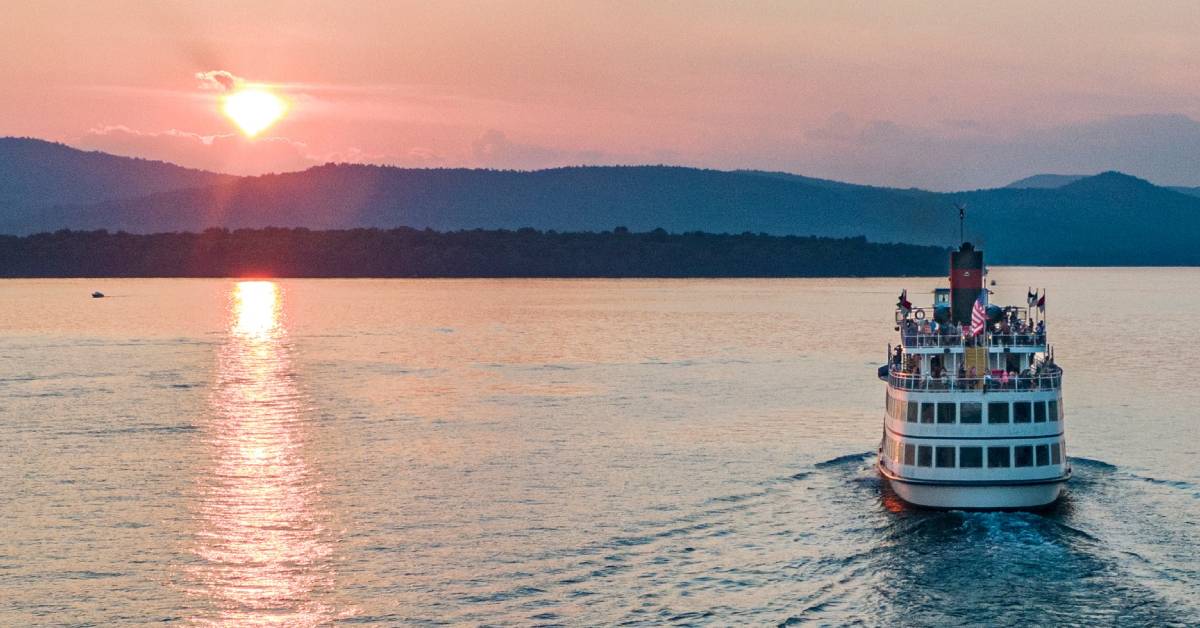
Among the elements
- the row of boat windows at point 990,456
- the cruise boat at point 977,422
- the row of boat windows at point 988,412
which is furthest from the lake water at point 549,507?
the row of boat windows at point 988,412

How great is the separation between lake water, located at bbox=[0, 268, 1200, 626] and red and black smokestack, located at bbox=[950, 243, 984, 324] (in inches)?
304

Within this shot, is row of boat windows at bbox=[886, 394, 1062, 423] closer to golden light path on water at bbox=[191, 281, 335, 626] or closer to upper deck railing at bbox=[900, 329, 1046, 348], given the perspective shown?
upper deck railing at bbox=[900, 329, 1046, 348]

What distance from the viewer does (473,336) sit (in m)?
145

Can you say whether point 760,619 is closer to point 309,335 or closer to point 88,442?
point 88,442

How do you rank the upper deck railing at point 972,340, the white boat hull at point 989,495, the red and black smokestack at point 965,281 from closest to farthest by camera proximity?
1. the white boat hull at point 989,495
2. the upper deck railing at point 972,340
3. the red and black smokestack at point 965,281

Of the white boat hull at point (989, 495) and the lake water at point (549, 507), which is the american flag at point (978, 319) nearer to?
the white boat hull at point (989, 495)

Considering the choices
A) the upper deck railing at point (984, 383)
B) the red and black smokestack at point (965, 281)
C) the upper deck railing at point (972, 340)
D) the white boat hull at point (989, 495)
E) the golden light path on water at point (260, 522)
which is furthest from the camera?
the red and black smokestack at point (965, 281)

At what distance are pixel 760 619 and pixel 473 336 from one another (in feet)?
356

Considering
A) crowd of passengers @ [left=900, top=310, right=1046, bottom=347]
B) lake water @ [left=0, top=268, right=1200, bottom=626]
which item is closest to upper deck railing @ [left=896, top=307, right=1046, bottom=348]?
crowd of passengers @ [left=900, top=310, right=1046, bottom=347]

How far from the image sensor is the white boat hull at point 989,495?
46.7 meters

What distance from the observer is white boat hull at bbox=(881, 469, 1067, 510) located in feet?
153

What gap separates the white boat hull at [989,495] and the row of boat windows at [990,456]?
0.72 meters

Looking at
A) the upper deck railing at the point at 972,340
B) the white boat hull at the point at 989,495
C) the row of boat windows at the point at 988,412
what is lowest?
the white boat hull at the point at 989,495

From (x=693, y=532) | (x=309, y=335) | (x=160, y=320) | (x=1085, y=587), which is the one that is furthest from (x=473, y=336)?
(x=1085, y=587)
